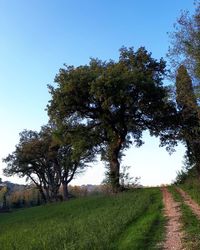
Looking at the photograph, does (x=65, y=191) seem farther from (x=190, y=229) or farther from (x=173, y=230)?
(x=190, y=229)

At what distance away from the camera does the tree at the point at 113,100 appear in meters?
49.8

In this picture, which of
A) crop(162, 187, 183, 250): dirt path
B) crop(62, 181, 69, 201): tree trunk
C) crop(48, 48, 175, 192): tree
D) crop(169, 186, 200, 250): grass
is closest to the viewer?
crop(169, 186, 200, 250): grass

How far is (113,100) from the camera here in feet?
165

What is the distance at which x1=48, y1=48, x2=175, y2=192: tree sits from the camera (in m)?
49.8

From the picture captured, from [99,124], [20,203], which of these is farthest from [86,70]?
[20,203]

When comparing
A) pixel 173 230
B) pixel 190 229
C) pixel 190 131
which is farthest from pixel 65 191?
pixel 190 229

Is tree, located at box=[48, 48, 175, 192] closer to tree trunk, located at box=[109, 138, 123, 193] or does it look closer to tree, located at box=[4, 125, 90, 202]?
tree trunk, located at box=[109, 138, 123, 193]

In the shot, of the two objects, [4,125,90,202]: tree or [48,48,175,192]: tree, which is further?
[4,125,90,202]: tree

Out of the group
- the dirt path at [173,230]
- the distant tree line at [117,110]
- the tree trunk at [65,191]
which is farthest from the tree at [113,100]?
the tree trunk at [65,191]

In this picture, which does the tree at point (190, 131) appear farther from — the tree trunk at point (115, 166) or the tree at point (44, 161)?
the tree at point (44, 161)

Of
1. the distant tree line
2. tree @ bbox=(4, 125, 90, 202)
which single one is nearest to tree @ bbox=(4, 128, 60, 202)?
tree @ bbox=(4, 125, 90, 202)

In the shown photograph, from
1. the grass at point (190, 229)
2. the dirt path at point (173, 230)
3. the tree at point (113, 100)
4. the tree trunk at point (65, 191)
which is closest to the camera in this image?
the grass at point (190, 229)

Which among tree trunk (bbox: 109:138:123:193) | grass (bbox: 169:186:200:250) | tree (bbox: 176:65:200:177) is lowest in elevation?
grass (bbox: 169:186:200:250)

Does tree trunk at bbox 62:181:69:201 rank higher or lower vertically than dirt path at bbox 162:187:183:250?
higher
